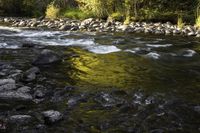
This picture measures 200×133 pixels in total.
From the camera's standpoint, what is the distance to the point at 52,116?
7113 mm

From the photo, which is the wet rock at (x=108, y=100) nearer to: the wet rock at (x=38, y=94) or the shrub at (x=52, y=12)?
the wet rock at (x=38, y=94)

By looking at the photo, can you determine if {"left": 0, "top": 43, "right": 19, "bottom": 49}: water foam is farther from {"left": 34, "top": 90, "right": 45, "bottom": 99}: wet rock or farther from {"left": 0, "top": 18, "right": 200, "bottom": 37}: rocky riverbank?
{"left": 34, "top": 90, "right": 45, "bottom": 99}: wet rock

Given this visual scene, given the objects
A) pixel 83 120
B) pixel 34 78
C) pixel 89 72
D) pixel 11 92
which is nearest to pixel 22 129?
pixel 83 120

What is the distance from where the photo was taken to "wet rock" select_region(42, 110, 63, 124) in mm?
7014

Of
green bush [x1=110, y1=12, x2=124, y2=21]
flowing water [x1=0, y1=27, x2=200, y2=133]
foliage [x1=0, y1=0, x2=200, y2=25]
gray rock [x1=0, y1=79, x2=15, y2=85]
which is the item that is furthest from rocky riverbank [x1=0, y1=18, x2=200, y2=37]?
gray rock [x1=0, y1=79, x2=15, y2=85]

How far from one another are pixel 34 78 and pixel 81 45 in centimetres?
654

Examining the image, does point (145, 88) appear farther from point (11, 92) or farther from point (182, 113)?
point (11, 92)

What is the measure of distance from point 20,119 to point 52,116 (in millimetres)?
568

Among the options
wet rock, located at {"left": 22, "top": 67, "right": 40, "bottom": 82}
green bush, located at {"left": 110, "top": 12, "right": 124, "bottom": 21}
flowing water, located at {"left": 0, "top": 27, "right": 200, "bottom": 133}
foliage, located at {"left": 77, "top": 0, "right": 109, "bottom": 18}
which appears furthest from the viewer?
foliage, located at {"left": 77, "top": 0, "right": 109, "bottom": 18}

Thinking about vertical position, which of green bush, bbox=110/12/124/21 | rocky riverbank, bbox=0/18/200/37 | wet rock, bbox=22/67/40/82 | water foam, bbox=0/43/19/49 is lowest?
rocky riverbank, bbox=0/18/200/37

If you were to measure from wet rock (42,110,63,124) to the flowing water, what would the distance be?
6.5 inches

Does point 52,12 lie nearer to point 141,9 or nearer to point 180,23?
point 141,9

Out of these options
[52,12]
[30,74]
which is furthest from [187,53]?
[52,12]

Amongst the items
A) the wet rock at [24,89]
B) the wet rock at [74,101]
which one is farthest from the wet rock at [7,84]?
the wet rock at [74,101]
